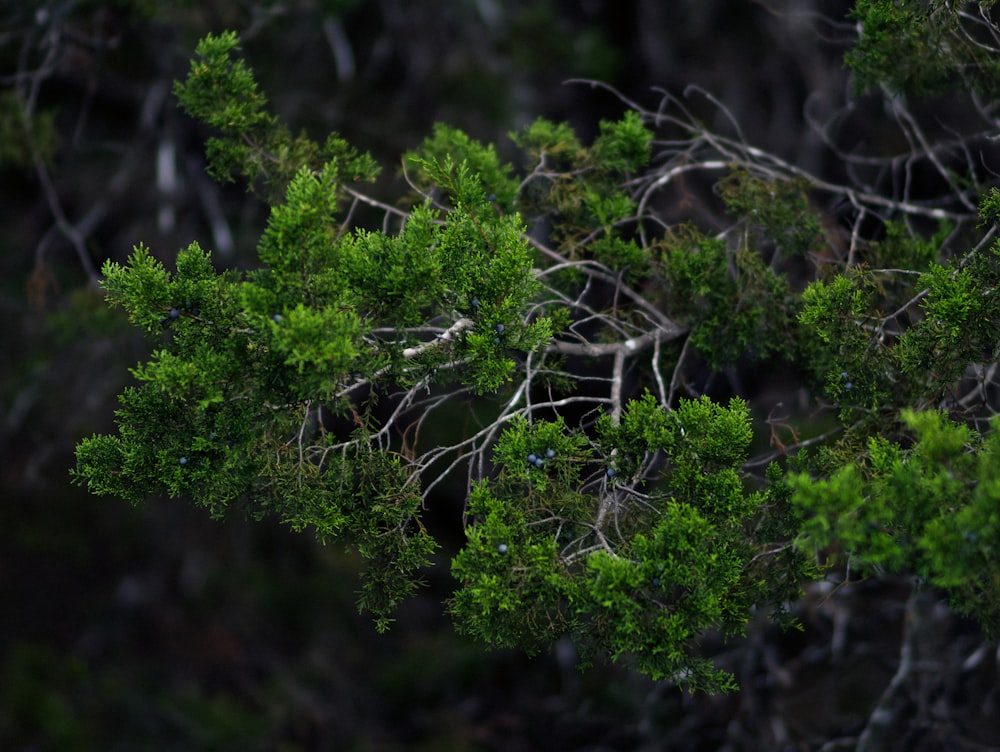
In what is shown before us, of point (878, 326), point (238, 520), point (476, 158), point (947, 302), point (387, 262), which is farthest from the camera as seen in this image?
point (238, 520)

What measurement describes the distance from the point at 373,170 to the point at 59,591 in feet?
27.7

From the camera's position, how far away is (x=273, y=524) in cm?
957

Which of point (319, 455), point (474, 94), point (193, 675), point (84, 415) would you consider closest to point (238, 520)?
point (193, 675)

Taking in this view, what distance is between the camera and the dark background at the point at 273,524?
6.20m

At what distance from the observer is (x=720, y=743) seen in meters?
6.84

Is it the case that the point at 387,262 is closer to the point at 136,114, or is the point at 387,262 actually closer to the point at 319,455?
the point at 319,455

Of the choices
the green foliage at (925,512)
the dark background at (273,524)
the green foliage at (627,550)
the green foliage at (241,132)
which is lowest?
the dark background at (273,524)

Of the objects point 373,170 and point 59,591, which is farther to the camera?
point 59,591

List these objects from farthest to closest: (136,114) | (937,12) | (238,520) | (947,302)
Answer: (238,520), (136,114), (937,12), (947,302)

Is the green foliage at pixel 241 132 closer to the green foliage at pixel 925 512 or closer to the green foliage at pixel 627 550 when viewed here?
the green foliage at pixel 627 550

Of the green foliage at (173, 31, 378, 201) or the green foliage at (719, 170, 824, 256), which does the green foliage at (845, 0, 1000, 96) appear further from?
the green foliage at (173, 31, 378, 201)

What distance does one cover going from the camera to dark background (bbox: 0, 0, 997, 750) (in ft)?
20.3

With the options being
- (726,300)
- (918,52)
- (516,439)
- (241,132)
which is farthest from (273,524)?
(918,52)

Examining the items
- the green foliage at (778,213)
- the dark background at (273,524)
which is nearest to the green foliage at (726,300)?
the green foliage at (778,213)
